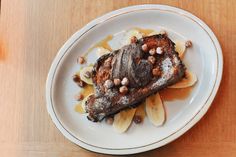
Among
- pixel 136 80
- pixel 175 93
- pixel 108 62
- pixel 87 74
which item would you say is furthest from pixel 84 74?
pixel 175 93

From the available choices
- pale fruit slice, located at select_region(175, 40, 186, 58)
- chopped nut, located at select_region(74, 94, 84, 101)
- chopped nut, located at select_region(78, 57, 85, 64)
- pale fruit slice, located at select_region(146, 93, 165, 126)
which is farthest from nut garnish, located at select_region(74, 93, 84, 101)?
pale fruit slice, located at select_region(175, 40, 186, 58)

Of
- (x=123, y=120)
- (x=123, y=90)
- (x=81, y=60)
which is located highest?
(x=81, y=60)

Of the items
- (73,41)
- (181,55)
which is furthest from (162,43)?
(73,41)

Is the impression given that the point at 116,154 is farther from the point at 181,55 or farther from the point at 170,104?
the point at 181,55

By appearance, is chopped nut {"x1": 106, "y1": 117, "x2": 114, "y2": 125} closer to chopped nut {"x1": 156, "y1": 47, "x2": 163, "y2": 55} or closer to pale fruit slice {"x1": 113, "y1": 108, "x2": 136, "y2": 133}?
pale fruit slice {"x1": 113, "y1": 108, "x2": 136, "y2": 133}

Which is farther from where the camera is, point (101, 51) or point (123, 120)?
point (101, 51)

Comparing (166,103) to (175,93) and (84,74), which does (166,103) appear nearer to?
(175,93)
